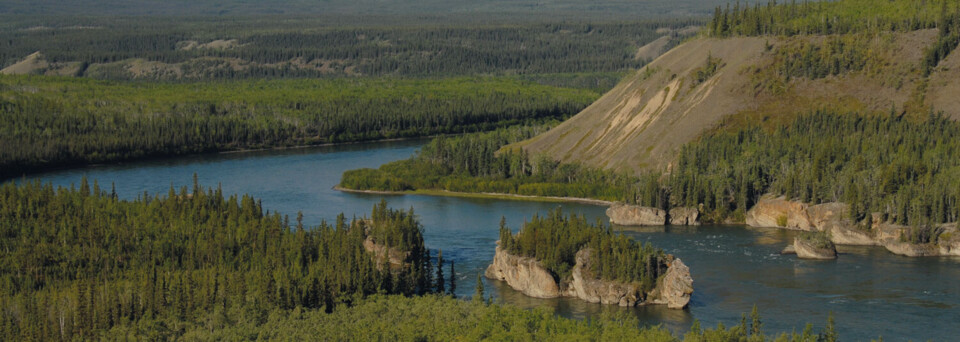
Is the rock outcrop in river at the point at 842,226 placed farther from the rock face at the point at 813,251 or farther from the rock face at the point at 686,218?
the rock face at the point at 686,218

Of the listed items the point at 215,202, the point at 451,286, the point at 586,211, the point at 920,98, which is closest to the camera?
the point at 451,286

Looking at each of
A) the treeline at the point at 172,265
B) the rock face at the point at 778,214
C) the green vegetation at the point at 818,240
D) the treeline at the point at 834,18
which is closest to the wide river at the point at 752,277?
the green vegetation at the point at 818,240

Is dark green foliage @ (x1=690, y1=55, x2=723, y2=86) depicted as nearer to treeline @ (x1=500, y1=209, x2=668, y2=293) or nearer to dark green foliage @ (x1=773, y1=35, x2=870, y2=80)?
dark green foliage @ (x1=773, y1=35, x2=870, y2=80)

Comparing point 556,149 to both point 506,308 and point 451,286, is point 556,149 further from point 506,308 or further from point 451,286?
point 506,308

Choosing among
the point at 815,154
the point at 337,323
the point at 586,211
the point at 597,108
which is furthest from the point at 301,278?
the point at 597,108

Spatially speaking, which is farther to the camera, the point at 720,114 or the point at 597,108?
the point at 597,108

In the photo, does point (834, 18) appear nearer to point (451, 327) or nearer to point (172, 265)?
point (172, 265)

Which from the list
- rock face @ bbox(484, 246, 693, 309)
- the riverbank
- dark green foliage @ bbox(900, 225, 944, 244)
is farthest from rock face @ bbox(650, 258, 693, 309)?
the riverbank
